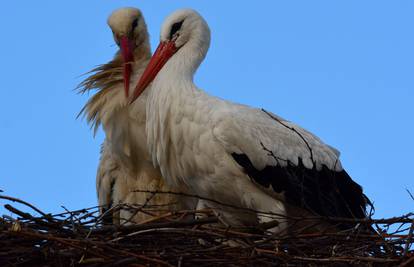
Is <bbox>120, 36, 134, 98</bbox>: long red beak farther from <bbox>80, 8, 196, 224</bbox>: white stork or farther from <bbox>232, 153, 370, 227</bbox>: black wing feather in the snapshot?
<bbox>232, 153, 370, 227</bbox>: black wing feather

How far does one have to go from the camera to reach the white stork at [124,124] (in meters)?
8.22

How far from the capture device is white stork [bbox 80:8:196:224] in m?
8.22

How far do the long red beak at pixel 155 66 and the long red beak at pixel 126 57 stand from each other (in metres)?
0.16

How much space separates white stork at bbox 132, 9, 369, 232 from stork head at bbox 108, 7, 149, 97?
0.48 metres

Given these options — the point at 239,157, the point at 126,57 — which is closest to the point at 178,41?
the point at 126,57

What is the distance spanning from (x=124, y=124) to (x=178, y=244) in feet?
5.71

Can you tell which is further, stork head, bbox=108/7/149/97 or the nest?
stork head, bbox=108/7/149/97

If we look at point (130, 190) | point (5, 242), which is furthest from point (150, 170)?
point (5, 242)

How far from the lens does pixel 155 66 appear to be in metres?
8.14

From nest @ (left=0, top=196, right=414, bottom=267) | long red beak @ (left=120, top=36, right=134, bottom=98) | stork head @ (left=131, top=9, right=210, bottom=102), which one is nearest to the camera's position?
nest @ (left=0, top=196, right=414, bottom=267)

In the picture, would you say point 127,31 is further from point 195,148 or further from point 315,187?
point 315,187

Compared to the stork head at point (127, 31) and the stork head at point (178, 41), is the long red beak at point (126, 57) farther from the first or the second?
the stork head at point (178, 41)

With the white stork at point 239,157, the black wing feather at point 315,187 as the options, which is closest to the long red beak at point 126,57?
the white stork at point 239,157

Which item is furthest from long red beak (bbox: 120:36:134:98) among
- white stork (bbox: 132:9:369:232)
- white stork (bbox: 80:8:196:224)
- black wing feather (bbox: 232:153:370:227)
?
black wing feather (bbox: 232:153:370:227)
